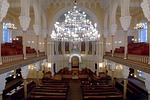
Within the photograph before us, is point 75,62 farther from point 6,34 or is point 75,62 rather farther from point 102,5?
point 6,34

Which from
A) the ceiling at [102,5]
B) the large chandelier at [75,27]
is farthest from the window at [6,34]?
the large chandelier at [75,27]

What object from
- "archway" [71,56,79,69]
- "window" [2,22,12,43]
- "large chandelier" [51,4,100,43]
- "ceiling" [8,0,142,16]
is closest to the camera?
"large chandelier" [51,4,100,43]

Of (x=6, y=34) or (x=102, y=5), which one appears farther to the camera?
(x=6, y=34)

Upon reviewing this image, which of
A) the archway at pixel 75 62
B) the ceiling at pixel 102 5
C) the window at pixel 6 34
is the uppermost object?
the ceiling at pixel 102 5

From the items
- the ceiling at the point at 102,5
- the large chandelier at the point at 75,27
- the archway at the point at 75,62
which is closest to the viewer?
the large chandelier at the point at 75,27

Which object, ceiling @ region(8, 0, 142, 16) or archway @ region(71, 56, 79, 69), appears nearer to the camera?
ceiling @ region(8, 0, 142, 16)

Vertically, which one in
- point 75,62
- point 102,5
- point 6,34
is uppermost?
point 102,5

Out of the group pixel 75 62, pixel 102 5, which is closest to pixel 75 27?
pixel 102 5

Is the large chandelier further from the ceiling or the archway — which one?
the archway

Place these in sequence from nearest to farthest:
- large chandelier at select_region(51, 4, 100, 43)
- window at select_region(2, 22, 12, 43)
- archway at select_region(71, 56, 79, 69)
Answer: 1. large chandelier at select_region(51, 4, 100, 43)
2. window at select_region(2, 22, 12, 43)
3. archway at select_region(71, 56, 79, 69)

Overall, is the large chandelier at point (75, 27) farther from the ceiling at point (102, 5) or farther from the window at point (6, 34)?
the window at point (6, 34)

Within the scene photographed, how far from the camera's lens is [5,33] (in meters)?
29.5

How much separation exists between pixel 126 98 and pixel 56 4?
17954mm

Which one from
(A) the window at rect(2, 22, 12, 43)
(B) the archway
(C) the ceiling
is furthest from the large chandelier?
(B) the archway
